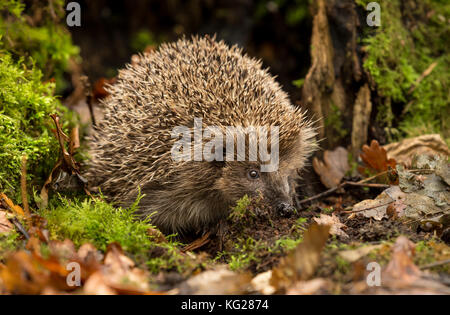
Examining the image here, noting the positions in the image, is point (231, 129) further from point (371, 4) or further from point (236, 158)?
point (371, 4)

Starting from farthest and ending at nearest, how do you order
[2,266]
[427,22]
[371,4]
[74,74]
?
1. [74,74]
2. [427,22]
3. [371,4]
4. [2,266]

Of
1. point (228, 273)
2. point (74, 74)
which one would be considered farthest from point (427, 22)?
point (74, 74)

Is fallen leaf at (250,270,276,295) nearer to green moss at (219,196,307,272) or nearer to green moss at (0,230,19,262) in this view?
green moss at (219,196,307,272)

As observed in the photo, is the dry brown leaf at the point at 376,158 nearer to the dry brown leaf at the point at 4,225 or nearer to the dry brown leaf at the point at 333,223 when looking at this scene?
the dry brown leaf at the point at 333,223

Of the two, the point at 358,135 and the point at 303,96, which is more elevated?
the point at 303,96

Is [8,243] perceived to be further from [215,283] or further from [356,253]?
[356,253]

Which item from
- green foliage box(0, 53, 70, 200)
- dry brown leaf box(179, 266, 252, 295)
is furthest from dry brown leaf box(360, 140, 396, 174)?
green foliage box(0, 53, 70, 200)

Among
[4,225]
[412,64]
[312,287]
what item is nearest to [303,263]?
[312,287]
